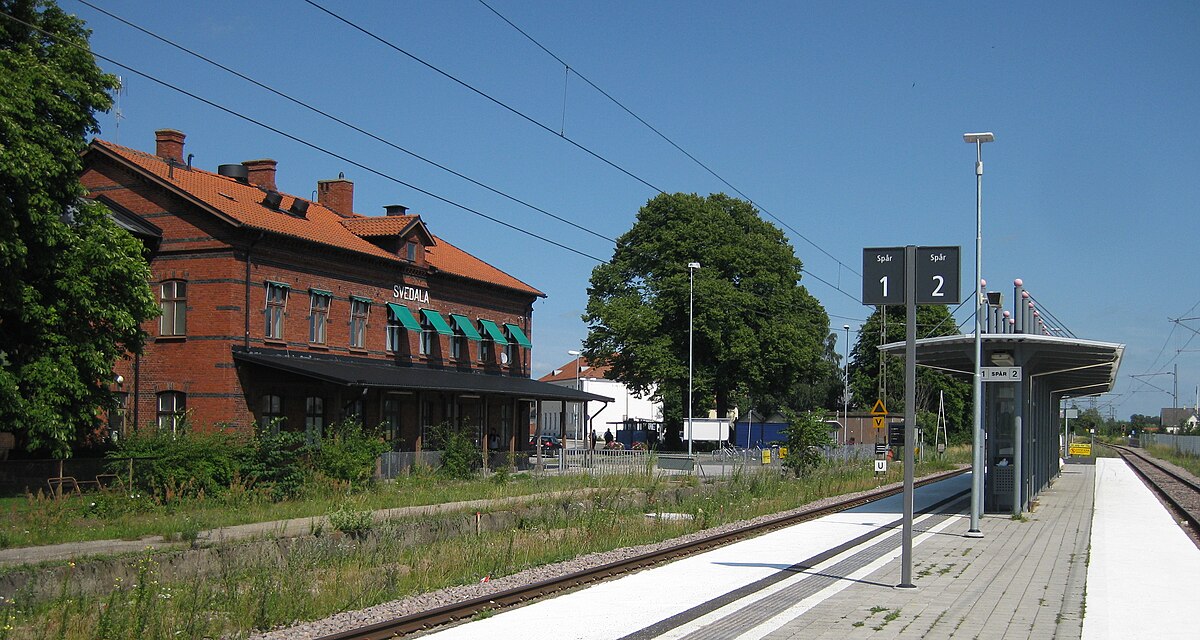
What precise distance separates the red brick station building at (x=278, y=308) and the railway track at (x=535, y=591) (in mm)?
14594

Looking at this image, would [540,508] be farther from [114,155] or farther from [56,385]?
[114,155]

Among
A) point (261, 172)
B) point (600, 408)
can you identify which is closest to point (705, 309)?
point (261, 172)

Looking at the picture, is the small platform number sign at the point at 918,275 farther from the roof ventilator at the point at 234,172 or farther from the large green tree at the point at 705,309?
the large green tree at the point at 705,309

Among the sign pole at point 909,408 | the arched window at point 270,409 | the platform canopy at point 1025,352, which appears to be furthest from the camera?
the arched window at point 270,409

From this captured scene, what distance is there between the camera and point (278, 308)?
32938mm

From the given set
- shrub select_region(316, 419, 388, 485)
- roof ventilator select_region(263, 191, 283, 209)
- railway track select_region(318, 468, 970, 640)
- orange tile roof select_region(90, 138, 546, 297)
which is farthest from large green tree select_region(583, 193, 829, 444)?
railway track select_region(318, 468, 970, 640)

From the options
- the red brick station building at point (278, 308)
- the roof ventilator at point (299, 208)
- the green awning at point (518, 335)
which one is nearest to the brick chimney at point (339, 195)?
the red brick station building at point (278, 308)

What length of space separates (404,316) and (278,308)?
6100 mm

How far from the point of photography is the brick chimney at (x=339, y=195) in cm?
4219

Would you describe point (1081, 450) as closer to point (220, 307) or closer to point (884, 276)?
point (220, 307)

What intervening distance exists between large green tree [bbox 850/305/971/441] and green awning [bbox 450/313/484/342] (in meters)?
34.5

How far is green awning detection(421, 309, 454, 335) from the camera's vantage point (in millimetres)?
39844

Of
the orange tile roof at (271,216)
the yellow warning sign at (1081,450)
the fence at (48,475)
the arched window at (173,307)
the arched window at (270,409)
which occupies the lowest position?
the yellow warning sign at (1081,450)

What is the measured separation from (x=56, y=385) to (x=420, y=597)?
50.0 ft
